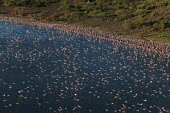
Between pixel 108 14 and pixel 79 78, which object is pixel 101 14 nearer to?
pixel 108 14

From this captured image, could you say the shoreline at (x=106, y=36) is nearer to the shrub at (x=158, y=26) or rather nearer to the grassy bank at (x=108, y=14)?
the grassy bank at (x=108, y=14)

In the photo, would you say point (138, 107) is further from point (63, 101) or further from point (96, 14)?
point (96, 14)

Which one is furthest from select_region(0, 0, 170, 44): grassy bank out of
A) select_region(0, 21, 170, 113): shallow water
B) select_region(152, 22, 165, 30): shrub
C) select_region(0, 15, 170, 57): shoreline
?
select_region(0, 21, 170, 113): shallow water

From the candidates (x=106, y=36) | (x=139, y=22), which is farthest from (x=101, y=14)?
(x=106, y=36)

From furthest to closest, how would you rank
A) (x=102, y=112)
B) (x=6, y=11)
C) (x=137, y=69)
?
(x=6, y=11) → (x=137, y=69) → (x=102, y=112)

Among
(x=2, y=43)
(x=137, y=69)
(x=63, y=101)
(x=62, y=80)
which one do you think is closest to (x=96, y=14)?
(x=2, y=43)

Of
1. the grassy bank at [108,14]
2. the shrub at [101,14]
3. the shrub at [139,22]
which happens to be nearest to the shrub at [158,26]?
the grassy bank at [108,14]
